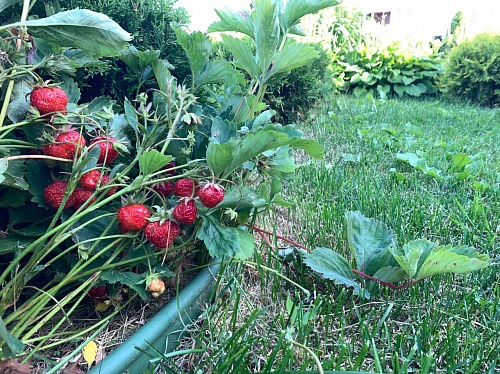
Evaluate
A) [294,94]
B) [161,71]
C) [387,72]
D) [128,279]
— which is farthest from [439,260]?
[387,72]

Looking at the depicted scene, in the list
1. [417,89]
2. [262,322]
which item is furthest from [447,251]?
[417,89]

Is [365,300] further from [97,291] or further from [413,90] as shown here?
[413,90]

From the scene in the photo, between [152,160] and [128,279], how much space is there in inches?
10.2

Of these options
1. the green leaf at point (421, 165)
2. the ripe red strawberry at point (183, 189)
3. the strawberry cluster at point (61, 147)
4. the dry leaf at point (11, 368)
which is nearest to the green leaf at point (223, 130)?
the ripe red strawberry at point (183, 189)

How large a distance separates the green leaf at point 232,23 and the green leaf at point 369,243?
59 centimetres

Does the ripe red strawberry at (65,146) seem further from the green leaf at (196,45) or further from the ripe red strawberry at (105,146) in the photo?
the green leaf at (196,45)

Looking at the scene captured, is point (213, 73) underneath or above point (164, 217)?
above

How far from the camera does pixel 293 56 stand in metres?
1.04

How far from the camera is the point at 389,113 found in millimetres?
3854

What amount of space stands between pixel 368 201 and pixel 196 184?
2.69ft

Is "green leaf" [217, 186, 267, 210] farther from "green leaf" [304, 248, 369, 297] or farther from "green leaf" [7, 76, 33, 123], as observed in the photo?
"green leaf" [7, 76, 33, 123]

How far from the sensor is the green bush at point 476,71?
5.43m

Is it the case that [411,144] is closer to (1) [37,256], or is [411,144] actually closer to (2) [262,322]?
(2) [262,322]

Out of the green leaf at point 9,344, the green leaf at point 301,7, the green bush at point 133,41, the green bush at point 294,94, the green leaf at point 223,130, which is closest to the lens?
the green leaf at point 9,344
